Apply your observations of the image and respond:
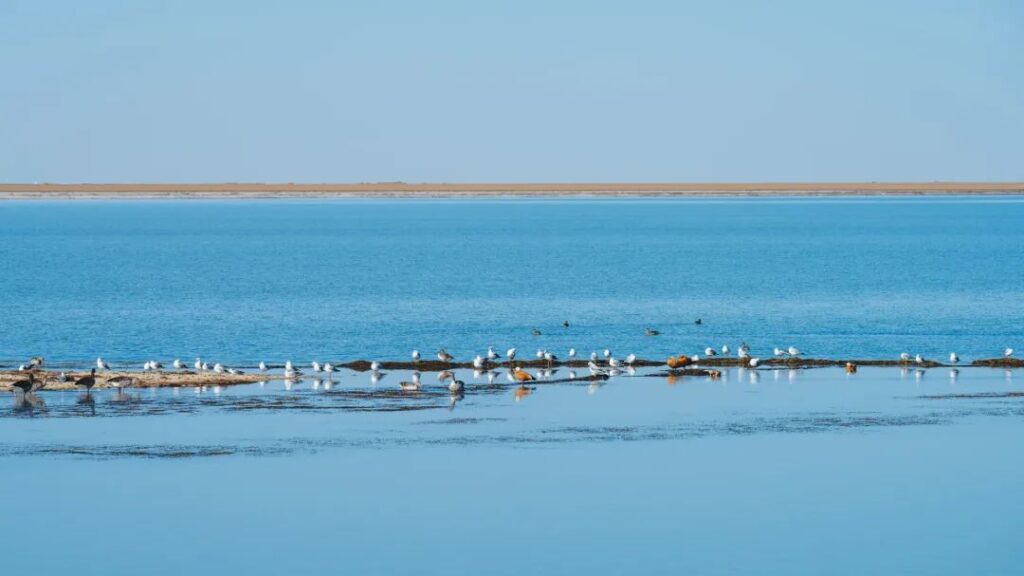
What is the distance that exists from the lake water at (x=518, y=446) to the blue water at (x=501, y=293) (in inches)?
13.2

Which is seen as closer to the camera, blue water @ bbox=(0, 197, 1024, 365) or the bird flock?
the bird flock

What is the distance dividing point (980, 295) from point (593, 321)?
57.5 feet

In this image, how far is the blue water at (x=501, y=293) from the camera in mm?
46094

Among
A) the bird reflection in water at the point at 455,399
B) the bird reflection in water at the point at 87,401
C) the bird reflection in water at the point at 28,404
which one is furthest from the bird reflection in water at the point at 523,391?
the bird reflection in water at the point at 28,404

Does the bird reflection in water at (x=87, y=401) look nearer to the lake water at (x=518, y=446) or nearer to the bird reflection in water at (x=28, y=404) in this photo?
the lake water at (x=518, y=446)

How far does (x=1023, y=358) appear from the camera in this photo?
41.3 meters

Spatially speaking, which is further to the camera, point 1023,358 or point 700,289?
point 700,289

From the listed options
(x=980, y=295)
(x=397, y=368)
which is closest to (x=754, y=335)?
(x=397, y=368)

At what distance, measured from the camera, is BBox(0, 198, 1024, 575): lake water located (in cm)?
2061

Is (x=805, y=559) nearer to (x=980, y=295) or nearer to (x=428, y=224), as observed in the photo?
(x=980, y=295)

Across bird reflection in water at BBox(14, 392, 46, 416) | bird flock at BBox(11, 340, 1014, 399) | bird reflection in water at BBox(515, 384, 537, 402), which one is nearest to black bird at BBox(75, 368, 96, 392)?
bird flock at BBox(11, 340, 1014, 399)

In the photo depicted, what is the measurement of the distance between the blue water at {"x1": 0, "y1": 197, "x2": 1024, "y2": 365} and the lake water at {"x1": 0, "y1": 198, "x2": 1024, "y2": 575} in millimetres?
335

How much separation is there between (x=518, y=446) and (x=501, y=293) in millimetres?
37533

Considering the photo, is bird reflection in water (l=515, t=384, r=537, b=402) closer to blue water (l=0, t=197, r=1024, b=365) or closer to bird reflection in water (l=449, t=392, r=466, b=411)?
bird reflection in water (l=449, t=392, r=466, b=411)
